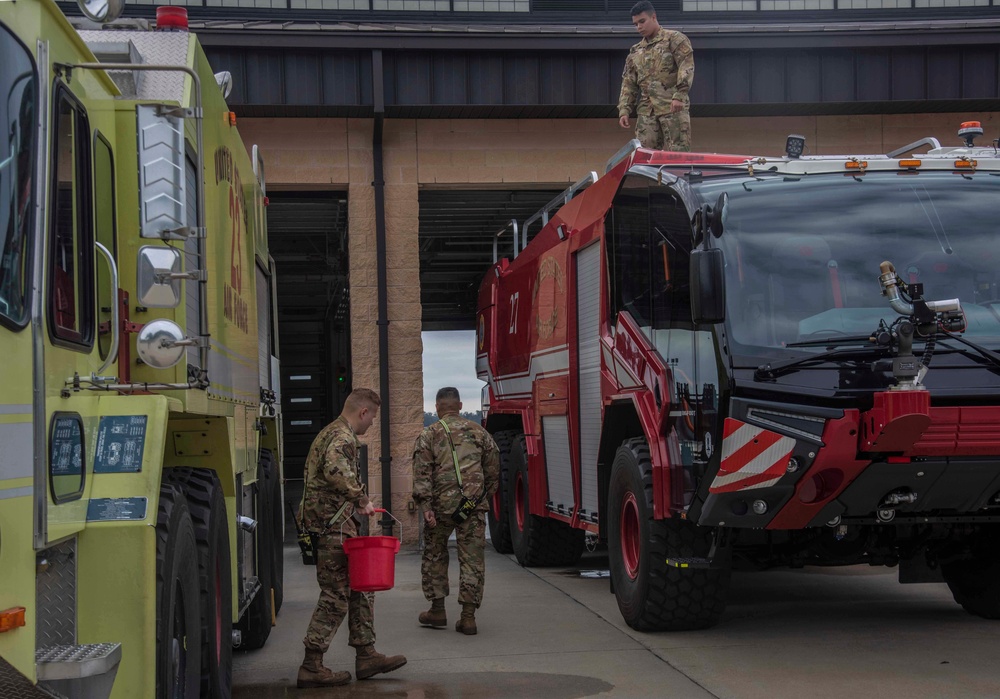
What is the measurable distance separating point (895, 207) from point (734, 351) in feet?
4.98

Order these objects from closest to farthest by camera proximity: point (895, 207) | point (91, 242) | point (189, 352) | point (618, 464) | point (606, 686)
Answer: point (91, 242)
point (189, 352)
point (606, 686)
point (895, 207)
point (618, 464)

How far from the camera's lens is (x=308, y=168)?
15500 mm

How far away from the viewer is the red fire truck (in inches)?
291

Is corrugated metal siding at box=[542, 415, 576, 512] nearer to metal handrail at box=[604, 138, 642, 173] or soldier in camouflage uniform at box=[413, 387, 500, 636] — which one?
soldier in camouflage uniform at box=[413, 387, 500, 636]

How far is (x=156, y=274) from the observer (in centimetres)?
420

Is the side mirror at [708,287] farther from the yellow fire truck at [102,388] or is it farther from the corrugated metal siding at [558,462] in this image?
the corrugated metal siding at [558,462]

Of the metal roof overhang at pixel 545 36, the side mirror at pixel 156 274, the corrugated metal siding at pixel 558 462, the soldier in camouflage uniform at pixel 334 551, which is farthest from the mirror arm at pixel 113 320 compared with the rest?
the metal roof overhang at pixel 545 36

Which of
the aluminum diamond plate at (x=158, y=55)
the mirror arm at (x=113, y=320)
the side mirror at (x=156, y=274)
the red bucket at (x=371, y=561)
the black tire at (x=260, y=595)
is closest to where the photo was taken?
the side mirror at (x=156, y=274)

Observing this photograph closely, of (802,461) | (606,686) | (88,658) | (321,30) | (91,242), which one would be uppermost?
(321,30)

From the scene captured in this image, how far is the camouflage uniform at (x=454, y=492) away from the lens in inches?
366

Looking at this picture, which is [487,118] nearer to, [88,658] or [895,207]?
[895,207]

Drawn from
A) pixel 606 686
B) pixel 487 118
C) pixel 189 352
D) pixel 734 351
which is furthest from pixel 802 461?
pixel 487 118

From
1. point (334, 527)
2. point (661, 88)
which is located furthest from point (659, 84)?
point (334, 527)

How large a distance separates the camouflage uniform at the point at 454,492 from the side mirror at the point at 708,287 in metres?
2.46
